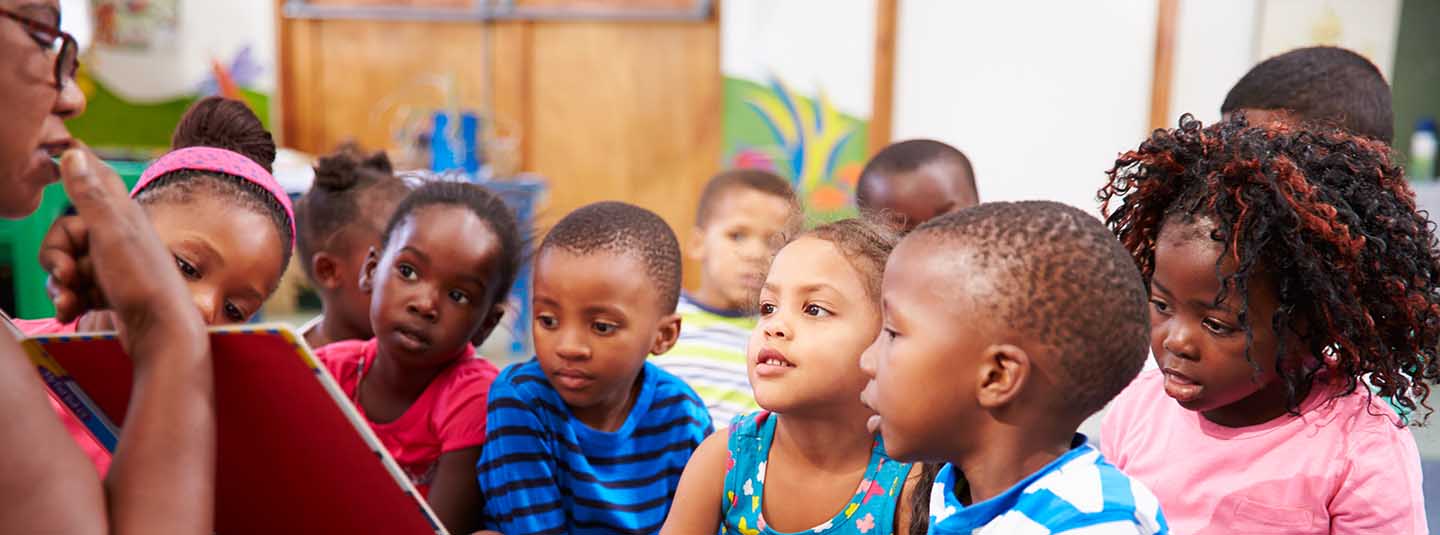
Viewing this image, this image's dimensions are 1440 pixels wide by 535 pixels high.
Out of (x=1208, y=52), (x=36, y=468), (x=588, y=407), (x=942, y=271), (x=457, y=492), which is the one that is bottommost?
(x=457, y=492)

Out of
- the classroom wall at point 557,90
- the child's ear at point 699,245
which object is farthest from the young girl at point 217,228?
the classroom wall at point 557,90

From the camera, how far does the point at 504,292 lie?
201cm

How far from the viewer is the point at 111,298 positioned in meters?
0.94

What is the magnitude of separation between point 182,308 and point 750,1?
457 centimetres

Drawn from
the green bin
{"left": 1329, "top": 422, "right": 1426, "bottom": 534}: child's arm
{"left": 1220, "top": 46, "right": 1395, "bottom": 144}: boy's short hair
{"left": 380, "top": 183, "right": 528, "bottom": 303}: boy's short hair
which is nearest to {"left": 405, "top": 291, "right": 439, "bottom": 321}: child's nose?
{"left": 380, "top": 183, "right": 528, "bottom": 303}: boy's short hair

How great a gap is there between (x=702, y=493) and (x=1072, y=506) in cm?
59

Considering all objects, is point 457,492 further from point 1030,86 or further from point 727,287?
point 1030,86

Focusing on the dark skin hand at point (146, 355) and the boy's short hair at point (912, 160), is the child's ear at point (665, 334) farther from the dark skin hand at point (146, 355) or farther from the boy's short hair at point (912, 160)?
the dark skin hand at point (146, 355)

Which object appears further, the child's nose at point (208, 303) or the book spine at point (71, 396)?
the child's nose at point (208, 303)

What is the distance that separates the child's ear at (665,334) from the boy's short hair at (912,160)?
0.78 m

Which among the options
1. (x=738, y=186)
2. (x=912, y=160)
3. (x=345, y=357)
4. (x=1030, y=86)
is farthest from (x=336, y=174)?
(x=1030, y=86)

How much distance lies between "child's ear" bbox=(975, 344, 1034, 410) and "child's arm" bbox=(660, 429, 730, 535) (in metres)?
0.50

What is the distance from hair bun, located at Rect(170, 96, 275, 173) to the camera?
5.90 feet

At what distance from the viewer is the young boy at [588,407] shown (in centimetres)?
172
